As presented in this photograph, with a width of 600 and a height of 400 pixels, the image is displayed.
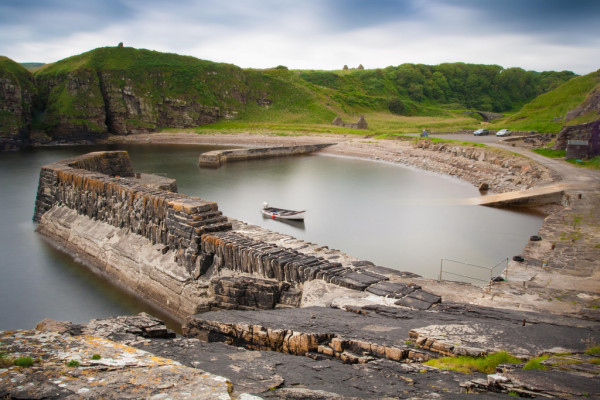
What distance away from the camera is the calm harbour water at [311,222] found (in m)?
14.1

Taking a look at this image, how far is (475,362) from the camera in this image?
5.12 m

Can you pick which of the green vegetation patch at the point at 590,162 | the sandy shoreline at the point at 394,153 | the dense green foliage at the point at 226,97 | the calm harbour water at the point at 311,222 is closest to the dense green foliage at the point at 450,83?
the dense green foliage at the point at 226,97

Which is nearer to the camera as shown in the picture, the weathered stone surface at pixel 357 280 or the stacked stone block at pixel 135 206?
the weathered stone surface at pixel 357 280

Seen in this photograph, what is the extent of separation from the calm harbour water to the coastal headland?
1.31 metres

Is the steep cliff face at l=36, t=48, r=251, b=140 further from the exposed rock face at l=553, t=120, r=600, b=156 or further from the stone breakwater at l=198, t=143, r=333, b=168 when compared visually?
the exposed rock face at l=553, t=120, r=600, b=156

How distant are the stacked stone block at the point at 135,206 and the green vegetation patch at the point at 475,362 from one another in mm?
8227

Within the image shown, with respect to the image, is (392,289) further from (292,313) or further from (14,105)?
(14,105)

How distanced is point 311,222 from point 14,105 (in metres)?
49.0

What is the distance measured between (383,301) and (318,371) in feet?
11.9

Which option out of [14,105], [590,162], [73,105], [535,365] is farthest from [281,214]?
[73,105]

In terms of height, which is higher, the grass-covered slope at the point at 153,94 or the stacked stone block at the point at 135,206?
the grass-covered slope at the point at 153,94

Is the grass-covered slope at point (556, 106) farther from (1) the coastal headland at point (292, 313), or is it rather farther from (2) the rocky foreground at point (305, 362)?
(2) the rocky foreground at point (305, 362)

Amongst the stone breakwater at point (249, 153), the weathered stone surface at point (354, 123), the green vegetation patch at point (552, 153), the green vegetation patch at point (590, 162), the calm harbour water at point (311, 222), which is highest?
the weathered stone surface at point (354, 123)

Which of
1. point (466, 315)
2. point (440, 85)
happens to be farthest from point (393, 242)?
point (440, 85)
